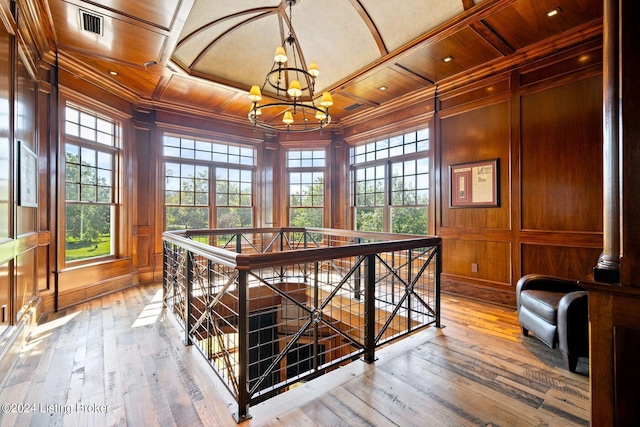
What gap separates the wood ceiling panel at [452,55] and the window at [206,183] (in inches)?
150

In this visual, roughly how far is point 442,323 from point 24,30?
5.17 meters

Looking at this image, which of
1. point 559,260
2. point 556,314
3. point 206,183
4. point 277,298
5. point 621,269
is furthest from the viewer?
point 206,183

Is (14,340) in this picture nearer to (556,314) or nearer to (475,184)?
(556,314)

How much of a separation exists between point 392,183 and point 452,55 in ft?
7.50

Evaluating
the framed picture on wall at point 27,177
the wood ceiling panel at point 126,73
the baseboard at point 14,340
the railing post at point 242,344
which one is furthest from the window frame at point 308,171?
the railing post at point 242,344

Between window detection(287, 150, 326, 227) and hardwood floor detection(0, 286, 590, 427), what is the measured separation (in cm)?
399

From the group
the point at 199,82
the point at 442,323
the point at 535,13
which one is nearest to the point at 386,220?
the point at 442,323

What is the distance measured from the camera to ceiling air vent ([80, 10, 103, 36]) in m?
2.97

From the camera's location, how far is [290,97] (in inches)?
195

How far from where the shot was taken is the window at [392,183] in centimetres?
503

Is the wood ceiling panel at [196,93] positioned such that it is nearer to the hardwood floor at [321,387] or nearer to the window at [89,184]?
the window at [89,184]

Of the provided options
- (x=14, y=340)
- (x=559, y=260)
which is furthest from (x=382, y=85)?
(x=14, y=340)

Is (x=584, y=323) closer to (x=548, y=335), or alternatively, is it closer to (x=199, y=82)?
(x=548, y=335)

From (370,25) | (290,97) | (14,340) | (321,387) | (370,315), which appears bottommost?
(321,387)
